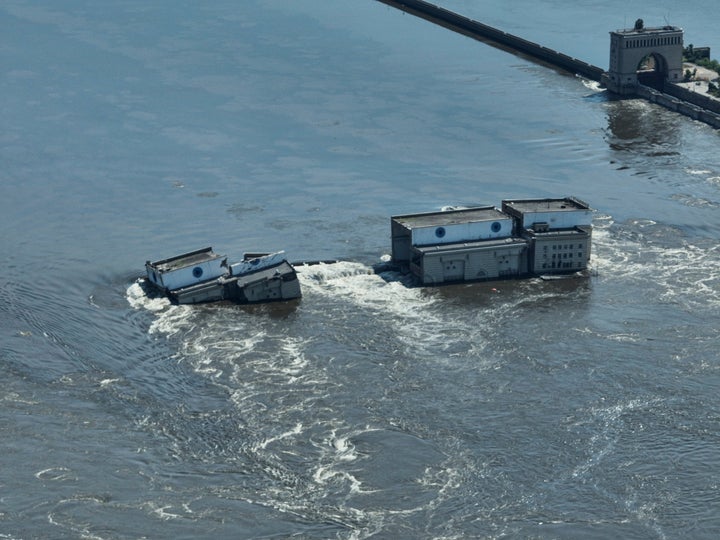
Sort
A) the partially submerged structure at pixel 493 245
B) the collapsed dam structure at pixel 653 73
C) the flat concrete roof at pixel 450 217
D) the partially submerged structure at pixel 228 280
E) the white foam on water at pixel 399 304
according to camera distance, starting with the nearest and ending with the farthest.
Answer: the white foam on water at pixel 399 304
the partially submerged structure at pixel 228 280
the partially submerged structure at pixel 493 245
the flat concrete roof at pixel 450 217
the collapsed dam structure at pixel 653 73

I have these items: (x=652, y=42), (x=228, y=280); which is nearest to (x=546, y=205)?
(x=228, y=280)

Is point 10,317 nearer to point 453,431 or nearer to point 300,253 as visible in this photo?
point 300,253

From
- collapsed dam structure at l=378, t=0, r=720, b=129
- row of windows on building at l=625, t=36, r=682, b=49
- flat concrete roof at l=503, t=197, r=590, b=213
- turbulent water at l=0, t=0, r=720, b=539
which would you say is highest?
row of windows on building at l=625, t=36, r=682, b=49

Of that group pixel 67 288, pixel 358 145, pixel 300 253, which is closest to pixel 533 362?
pixel 300 253

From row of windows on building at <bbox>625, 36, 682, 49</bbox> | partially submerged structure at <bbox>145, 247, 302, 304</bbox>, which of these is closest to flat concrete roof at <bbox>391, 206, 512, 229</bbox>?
partially submerged structure at <bbox>145, 247, 302, 304</bbox>

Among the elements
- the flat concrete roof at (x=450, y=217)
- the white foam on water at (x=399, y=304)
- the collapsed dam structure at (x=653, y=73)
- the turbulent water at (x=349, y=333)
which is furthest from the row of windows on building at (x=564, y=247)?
the collapsed dam structure at (x=653, y=73)

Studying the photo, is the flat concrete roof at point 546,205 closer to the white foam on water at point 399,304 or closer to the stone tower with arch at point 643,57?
the white foam on water at point 399,304

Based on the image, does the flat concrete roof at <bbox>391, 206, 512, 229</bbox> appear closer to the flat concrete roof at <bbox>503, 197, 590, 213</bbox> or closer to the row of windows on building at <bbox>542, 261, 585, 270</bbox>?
the flat concrete roof at <bbox>503, 197, 590, 213</bbox>
